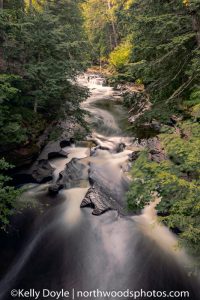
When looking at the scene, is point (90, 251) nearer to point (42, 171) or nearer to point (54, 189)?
point (54, 189)

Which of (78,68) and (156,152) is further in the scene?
(78,68)

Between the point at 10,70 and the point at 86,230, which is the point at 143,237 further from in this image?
the point at 10,70

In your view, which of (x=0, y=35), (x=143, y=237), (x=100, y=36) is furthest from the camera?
(x=100, y=36)

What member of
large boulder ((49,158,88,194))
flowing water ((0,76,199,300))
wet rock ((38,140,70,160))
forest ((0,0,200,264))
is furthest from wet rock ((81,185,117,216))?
wet rock ((38,140,70,160))

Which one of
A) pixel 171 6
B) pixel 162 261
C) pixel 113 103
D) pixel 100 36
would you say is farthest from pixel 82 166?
pixel 100 36

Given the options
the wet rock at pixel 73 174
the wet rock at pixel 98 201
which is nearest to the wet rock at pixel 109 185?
the wet rock at pixel 98 201

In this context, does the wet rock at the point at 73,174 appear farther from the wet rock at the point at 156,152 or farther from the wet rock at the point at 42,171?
the wet rock at the point at 156,152

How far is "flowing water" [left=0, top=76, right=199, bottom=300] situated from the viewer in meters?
7.92

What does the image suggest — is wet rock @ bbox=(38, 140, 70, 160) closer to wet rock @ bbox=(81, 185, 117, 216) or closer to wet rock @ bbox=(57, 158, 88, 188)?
wet rock @ bbox=(57, 158, 88, 188)

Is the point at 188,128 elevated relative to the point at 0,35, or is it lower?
lower

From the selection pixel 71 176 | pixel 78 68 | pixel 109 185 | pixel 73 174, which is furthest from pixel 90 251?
pixel 78 68

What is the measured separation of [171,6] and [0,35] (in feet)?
22.5

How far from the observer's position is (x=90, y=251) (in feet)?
30.0

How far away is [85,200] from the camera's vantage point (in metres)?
11.0
